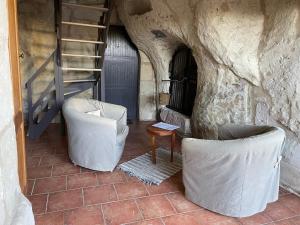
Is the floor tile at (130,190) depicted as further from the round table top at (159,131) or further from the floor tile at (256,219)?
the floor tile at (256,219)

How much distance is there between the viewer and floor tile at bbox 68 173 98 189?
8.44 feet

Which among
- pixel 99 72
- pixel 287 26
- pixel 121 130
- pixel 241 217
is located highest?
pixel 287 26

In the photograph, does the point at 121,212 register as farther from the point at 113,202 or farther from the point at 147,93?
the point at 147,93

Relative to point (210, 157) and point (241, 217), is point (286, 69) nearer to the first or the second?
point (210, 157)

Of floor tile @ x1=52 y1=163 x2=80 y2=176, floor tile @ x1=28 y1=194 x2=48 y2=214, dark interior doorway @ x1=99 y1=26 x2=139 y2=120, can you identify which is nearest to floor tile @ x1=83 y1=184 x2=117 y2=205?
floor tile @ x1=28 y1=194 x2=48 y2=214

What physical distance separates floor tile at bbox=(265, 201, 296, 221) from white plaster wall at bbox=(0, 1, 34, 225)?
1962mm

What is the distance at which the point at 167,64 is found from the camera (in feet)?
16.1

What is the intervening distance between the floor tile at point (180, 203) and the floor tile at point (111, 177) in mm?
617

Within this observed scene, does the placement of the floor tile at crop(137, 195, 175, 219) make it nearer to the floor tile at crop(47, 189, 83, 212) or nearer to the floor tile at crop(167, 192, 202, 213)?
the floor tile at crop(167, 192, 202, 213)

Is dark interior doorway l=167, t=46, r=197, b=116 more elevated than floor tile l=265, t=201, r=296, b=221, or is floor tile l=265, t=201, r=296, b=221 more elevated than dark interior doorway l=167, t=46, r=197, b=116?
dark interior doorway l=167, t=46, r=197, b=116

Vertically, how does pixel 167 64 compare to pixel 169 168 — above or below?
above

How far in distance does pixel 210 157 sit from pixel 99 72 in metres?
2.92

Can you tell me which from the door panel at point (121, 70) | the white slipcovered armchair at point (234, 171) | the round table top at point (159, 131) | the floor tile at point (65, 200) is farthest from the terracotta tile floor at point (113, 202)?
the door panel at point (121, 70)

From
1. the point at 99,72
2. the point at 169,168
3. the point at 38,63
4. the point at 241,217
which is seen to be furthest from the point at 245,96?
the point at 38,63
